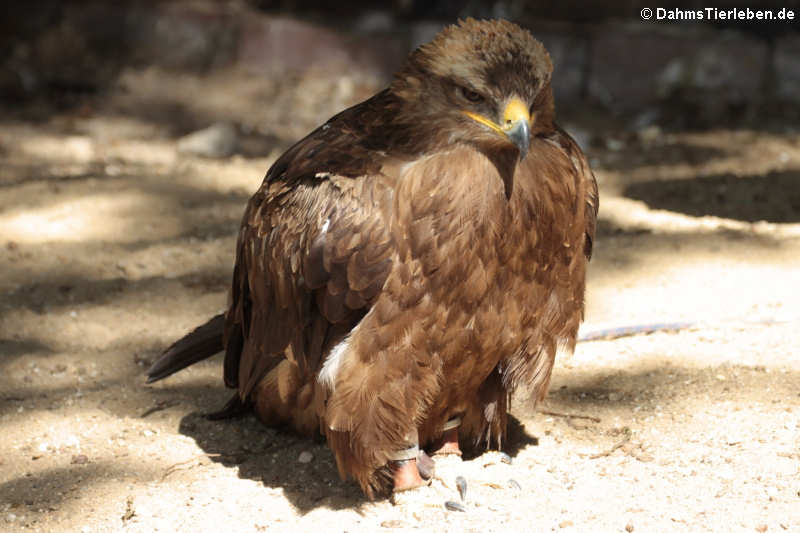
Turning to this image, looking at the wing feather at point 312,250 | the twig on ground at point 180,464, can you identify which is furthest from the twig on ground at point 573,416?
the twig on ground at point 180,464

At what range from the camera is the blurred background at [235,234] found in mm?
3283

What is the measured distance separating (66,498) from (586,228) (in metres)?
1.77

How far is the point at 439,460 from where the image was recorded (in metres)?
3.56

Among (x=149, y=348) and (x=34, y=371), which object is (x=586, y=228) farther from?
(x=34, y=371)

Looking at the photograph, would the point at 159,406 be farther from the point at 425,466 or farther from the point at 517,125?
the point at 517,125

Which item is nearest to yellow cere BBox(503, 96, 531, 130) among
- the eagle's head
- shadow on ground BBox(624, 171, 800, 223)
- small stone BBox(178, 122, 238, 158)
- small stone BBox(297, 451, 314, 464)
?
the eagle's head

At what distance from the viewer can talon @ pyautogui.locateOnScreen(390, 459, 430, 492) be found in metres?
3.36

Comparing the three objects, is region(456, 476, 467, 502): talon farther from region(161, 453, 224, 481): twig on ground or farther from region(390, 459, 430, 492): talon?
region(161, 453, 224, 481): twig on ground

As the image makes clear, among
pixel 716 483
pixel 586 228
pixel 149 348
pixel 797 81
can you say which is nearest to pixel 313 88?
pixel 797 81

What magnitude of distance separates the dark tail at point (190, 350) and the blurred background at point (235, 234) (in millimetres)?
178

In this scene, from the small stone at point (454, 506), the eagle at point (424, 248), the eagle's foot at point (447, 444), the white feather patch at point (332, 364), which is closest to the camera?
the eagle at point (424, 248)

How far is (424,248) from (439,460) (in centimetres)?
89

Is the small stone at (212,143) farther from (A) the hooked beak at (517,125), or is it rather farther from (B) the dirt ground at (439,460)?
(A) the hooked beak at (517,125)

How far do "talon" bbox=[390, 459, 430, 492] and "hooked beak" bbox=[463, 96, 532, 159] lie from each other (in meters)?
1.08
